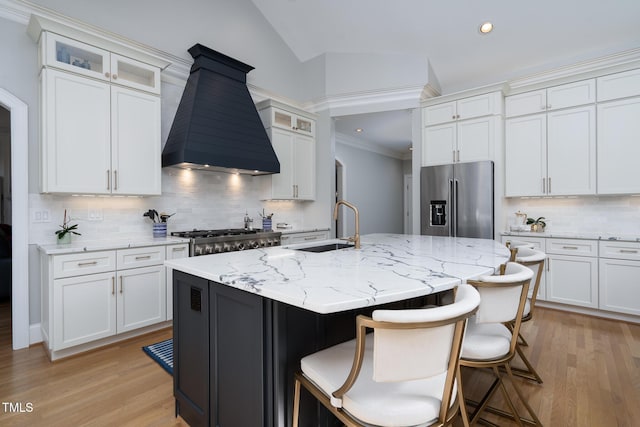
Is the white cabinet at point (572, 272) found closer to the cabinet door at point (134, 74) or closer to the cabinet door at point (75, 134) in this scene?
the cabinet door at point (134, 74)

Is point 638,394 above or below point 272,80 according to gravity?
below

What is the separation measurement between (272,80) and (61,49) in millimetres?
2784

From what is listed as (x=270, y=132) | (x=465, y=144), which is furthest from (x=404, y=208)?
(x=270, y=132)

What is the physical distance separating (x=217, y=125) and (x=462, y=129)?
314 cm

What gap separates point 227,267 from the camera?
163cm

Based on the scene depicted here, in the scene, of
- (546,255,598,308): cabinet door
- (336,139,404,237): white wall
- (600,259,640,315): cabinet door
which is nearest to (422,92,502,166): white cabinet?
(546,255,598,308): cabinet door

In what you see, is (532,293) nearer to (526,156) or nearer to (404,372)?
(404,372)

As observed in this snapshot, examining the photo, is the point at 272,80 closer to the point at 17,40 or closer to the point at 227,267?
the point at 17,40

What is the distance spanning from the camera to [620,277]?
135 inches

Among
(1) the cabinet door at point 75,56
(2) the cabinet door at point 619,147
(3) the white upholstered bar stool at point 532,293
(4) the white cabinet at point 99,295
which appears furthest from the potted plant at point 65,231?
(2) the cabinet door at point 619,147

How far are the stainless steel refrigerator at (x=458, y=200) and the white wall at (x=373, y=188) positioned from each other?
271 cm

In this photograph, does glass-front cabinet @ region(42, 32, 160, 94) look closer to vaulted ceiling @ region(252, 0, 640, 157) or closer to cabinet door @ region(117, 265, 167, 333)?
cabinet door @ region(117, 265, 167, 333)

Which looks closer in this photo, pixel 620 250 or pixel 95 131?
pixel 95 131

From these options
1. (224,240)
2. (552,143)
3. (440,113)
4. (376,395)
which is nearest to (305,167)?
(224,240)
